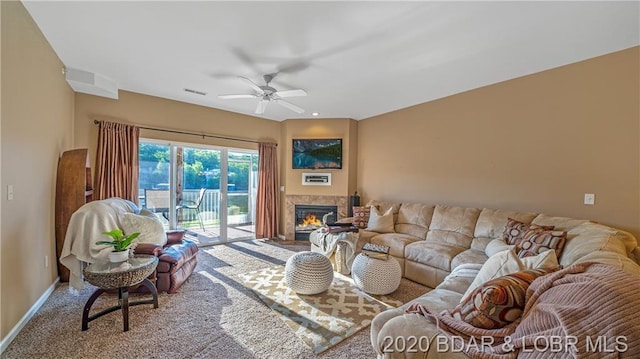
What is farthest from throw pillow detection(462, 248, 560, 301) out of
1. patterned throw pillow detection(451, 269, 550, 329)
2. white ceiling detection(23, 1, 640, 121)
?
white ceiling detection(23, 1, 640, 121)

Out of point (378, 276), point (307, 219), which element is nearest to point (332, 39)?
point (378, 276)

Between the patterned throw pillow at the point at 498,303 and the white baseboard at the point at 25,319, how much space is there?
3.20 metres

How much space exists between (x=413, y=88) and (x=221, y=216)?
13.7 feet

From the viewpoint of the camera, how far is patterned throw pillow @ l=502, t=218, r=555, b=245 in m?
2.66

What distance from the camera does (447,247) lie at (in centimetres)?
323

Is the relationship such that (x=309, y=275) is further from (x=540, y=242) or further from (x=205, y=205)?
(x=205, y=205)

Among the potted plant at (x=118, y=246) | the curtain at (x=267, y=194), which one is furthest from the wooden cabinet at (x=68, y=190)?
the curtain at (x=267, y=194)

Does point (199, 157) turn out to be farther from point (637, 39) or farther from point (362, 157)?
point (637, 39)

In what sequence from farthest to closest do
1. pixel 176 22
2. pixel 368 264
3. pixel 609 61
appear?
pixel 368 264
pixel 609 61
pixel 176 22

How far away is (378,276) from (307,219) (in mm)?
2976

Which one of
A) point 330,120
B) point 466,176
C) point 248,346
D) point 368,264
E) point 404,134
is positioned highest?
point 330,120

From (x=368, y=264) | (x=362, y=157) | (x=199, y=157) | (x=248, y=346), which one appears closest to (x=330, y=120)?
(x=362, y=157)

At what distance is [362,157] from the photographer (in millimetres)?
5574

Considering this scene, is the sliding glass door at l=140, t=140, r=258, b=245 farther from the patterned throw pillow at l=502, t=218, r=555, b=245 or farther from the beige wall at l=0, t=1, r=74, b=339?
the patterned throw pillow at l=502, t=218, r=555, b=245
